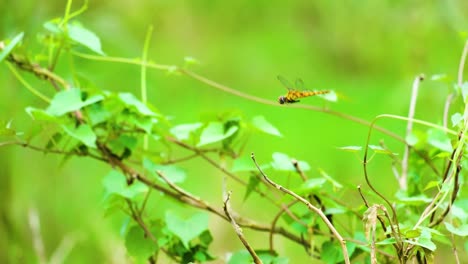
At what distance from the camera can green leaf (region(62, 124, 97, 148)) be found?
737 mm


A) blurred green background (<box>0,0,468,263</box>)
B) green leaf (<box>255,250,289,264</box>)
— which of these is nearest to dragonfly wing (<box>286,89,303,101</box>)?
green leaf (<box>255,250,289,264</box>)

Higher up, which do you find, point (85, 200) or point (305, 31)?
point (305, 31)

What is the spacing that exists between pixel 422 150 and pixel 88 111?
439 millimetres

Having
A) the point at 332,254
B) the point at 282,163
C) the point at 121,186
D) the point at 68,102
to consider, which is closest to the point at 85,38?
the point at 68,102

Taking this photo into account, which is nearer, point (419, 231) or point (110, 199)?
point (419, 231)

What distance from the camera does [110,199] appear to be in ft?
2.52

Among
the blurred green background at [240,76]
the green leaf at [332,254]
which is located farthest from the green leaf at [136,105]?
the blurred green background at [240,76]

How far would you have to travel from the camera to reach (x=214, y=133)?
773mm

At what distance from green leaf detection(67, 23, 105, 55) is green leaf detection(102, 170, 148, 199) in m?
0.15

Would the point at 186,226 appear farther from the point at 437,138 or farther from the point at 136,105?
the point at 437,138

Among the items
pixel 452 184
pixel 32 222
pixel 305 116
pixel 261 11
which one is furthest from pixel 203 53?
pixel 452 184

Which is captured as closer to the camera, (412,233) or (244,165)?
(412,233)

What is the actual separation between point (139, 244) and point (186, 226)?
0.26 feet

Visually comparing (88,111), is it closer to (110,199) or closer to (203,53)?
(110,199)
